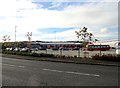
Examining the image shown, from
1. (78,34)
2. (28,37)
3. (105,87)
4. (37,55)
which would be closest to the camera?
(105,87)

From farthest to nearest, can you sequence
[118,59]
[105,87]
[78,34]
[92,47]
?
[92,47]
[78,34]
[118,59]
[105,87]

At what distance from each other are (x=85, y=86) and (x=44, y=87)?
1690mm

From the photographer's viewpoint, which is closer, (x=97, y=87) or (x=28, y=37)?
(x=97, y=87)

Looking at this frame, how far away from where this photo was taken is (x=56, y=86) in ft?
27.9

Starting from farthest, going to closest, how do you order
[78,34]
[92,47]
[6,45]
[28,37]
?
[6,45] < [92,47] < [28,37] < [78,34]

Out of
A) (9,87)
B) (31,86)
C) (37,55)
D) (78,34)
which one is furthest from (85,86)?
(78,34)

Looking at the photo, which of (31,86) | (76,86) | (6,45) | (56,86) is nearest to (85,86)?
(76,86)

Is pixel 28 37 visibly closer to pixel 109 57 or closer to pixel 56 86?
pixel 109 57

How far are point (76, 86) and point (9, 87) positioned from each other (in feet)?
9.04

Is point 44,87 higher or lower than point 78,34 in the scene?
lower

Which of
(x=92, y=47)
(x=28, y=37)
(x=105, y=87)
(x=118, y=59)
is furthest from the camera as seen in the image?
(x=92, y=47)

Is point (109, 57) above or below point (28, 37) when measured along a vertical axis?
below

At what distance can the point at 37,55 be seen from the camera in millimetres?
30109

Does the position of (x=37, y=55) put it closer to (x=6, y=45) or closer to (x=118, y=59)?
(x=118, y=59)
